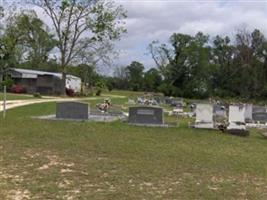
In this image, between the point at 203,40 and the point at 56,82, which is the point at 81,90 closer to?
the point at 56,82

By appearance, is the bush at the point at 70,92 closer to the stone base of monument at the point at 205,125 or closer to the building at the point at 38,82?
the building at the point at 38,82

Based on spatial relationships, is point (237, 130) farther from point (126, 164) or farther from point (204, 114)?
point (126, 164)

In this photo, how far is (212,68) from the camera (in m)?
77.6

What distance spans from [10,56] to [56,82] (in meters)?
36.2

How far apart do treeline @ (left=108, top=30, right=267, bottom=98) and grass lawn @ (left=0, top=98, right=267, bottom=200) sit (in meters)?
57.4

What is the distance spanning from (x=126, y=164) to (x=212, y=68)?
68820mm

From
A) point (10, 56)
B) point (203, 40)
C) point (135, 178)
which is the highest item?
point (203, 40)

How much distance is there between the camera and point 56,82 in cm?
6053

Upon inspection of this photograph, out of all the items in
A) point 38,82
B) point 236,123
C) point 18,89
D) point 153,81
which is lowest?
point 236,123

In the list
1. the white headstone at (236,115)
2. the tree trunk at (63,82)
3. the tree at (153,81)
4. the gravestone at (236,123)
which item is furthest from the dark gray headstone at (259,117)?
the tree at (153,81)

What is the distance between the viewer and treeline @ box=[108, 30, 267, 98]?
73812mm

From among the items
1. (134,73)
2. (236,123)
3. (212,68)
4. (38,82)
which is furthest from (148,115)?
(134,73)

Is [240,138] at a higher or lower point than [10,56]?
lower

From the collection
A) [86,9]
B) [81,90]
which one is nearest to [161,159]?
[86,9]
